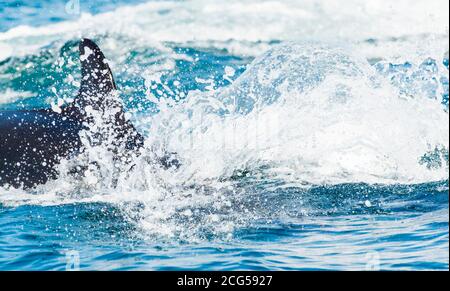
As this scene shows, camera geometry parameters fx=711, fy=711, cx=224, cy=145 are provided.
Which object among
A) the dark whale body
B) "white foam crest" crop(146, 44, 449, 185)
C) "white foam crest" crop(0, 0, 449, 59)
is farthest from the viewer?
"white foam crest" crop(0, 0, 449, 59)

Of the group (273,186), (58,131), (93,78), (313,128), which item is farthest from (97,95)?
(313,128)

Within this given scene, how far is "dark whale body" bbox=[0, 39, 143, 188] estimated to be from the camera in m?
8.55

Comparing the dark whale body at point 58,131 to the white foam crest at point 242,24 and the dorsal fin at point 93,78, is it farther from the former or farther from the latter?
the white foam crest at point 242,24

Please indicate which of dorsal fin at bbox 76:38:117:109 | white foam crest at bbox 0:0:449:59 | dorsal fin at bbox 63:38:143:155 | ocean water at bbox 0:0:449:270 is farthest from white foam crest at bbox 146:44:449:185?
white foam crest at bbox 0:0:449:59

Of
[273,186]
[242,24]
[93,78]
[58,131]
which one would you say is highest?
[242,24]

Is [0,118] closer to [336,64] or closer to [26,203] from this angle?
[26,203]

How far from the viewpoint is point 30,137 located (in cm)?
876

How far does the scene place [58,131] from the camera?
29.1ft

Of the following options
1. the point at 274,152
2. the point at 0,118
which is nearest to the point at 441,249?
the point at 274,152

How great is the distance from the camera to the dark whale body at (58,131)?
8.55m

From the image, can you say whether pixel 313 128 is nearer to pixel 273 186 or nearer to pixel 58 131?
pixel 273 186

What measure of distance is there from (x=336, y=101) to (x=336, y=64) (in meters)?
0.79

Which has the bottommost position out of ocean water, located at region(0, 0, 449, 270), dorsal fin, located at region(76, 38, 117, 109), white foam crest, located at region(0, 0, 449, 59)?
ocean water, located at region(0, 0, 449, 270)

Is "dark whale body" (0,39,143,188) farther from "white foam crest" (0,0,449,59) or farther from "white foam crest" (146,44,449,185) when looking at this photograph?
"white foam crest" (0,0,449,59)
